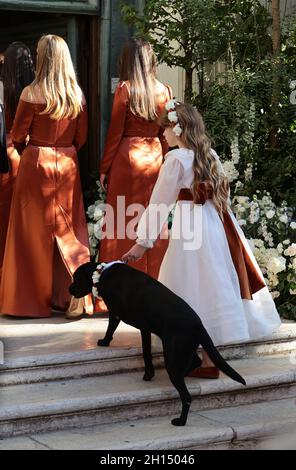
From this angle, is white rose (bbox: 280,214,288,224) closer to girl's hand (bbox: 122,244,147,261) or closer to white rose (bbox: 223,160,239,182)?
white rose (bbox: 223,160,239,182)

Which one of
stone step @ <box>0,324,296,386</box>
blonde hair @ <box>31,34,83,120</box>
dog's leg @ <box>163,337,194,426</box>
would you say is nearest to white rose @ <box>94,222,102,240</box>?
stone step @ <box>0,324,296,386</box>

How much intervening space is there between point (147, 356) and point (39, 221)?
1673 millimetres

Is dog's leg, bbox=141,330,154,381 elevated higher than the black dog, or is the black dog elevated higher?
the black dog

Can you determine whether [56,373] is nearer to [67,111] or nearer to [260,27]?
[67,111]

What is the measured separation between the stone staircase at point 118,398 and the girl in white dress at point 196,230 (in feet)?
1.12

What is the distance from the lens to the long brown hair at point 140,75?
740 centimetres

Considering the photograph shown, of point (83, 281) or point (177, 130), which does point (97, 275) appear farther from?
point (177, 130)

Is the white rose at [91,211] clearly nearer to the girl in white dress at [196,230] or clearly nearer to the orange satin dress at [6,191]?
Result: the orange satin dress at [6,191]

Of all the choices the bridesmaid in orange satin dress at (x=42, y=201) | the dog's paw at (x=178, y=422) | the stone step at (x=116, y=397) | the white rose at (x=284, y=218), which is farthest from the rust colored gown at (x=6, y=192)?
the dog's paw at (x=178, y=422)

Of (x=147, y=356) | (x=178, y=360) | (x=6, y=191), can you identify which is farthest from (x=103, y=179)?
(x=178, y=360)

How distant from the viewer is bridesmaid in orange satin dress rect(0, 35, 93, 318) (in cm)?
727

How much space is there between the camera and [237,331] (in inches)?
245

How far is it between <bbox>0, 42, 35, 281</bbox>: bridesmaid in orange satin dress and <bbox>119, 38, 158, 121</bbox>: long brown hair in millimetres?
741
